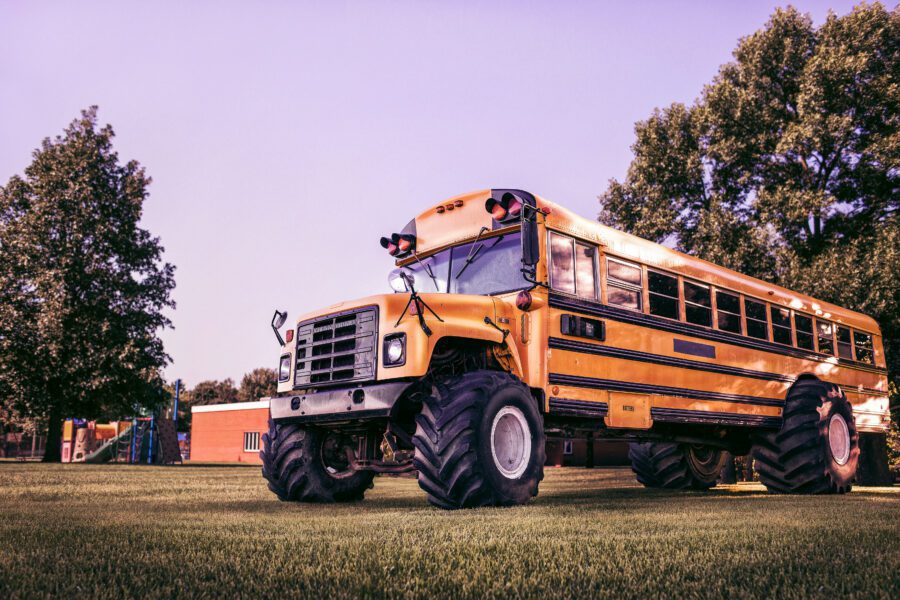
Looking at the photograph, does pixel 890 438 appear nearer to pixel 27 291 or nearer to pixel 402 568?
pixel 402 568

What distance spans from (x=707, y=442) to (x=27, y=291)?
26.3m

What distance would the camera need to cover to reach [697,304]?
10273mm

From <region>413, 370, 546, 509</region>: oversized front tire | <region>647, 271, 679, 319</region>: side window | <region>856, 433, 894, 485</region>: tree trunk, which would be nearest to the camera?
<region>413, 370, 546, 509</region>: oversized front tire

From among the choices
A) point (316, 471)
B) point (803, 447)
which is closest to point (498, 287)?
point (316, 471)

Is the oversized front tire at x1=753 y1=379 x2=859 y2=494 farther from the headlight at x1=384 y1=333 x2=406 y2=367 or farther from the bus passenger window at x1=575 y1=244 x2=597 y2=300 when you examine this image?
the headlight at x1=384 y1=333 x2=406 y2=367

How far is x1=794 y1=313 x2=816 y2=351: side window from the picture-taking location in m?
12.4

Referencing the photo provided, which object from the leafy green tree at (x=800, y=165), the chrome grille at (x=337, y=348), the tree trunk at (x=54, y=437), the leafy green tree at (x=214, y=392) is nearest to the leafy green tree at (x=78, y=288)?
the tree trunk at (x=54, y=437)

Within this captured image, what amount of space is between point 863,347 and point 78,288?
1062 inches

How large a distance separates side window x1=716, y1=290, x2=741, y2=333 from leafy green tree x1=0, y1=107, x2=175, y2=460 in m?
23.7

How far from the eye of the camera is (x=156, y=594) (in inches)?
117

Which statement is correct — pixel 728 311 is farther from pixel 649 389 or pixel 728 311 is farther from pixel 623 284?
pixel 623 284

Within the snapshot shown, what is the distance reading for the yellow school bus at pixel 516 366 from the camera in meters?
6.79

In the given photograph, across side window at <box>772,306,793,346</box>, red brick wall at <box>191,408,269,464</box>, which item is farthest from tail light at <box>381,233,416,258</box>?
red brick wall at <box>191,408,269,464</box>

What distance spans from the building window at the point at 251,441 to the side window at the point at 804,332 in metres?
46.0
